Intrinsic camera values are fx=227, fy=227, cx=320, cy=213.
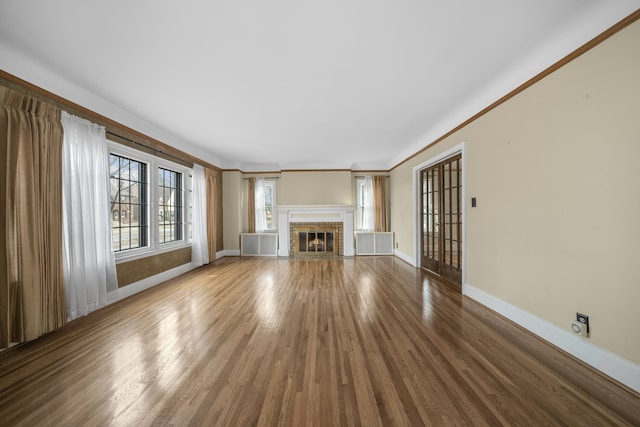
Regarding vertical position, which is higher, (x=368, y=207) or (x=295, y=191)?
(x=295, y=191)

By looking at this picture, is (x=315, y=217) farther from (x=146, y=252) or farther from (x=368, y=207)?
(x=146, y=252)

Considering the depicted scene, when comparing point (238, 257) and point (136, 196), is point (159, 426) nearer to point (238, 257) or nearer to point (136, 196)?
point (136, 196)

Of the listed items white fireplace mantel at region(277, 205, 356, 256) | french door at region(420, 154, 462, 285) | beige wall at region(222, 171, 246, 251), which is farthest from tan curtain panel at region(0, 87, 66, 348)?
french door at region(420, 154, 462, 285)

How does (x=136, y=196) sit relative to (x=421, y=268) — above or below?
above

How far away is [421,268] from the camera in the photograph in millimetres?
4766

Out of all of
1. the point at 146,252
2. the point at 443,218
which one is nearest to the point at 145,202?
the point at 146,252

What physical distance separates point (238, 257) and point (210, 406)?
17.0ft

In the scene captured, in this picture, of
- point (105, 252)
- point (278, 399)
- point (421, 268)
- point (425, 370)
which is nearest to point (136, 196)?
point (105, 252)

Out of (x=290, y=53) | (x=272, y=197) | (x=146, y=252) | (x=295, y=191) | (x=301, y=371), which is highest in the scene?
(x=290, y=53)

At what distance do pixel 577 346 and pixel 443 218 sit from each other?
2.39 meters

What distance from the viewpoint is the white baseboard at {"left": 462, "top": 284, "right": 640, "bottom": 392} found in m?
1.51

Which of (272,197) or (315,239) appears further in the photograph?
(272,197)

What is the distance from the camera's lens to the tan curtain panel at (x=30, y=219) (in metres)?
1.96

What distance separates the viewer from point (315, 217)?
6406 mm
